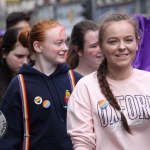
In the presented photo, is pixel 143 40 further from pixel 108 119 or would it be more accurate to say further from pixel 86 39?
pixel 108 119

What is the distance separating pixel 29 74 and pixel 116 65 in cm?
122

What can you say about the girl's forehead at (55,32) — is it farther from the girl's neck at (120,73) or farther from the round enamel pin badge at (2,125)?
A: the girl's neck at (120,73)

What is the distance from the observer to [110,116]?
4344 mm

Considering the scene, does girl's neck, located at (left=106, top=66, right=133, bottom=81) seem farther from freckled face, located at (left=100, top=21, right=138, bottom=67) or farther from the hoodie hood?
the hoodie hood

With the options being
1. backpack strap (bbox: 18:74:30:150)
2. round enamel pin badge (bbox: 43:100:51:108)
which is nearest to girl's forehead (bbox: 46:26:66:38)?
backpack strap (bbox: 18:74:30:150)

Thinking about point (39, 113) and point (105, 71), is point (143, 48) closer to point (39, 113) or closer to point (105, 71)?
point (39, 113)

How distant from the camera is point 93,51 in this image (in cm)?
679

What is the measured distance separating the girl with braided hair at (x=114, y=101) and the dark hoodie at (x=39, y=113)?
799 mm

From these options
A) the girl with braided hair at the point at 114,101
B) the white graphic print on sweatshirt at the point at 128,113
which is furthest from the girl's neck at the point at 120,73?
the white graphic print on sweatshirt at the point at 128,113

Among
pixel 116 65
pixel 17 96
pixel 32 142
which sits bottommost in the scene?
pixel 32 142

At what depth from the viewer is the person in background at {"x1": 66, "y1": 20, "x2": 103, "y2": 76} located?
677cm

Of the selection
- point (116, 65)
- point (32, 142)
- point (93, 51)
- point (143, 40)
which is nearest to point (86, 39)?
point (93, 51)

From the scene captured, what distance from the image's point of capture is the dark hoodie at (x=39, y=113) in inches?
209

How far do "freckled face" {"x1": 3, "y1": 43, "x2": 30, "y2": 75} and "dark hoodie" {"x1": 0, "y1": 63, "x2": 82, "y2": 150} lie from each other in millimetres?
1207
